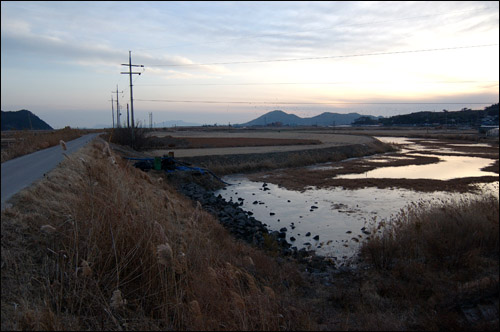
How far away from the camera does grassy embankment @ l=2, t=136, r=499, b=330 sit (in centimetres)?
416

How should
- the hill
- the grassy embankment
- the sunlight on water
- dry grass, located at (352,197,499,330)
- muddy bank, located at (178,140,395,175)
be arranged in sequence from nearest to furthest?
the grassy embankment → dry grass, located at (352,197,499,330) → the sunlight on water → muddy bank, located at (178,140,395,175) → the hill

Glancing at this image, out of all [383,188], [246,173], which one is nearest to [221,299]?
[383,188]

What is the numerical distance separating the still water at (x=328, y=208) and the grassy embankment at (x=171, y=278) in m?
2.53

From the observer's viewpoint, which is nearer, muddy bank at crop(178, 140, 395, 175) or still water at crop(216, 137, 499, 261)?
still water at crop(216, 137, 499, 261)

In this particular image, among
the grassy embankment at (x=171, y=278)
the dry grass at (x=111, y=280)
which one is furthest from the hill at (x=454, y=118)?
the dry grass at (x=111, y=280)

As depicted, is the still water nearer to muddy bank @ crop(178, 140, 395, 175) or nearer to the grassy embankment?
the grassy embankment

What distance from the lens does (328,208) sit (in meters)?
18.9

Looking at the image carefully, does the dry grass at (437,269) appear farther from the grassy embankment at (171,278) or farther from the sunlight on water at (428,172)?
the sunlight on water at (428,172)

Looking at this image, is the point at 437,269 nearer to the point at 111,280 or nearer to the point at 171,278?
the point at 171,278

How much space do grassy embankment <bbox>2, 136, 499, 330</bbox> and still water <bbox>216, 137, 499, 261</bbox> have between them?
2.53m

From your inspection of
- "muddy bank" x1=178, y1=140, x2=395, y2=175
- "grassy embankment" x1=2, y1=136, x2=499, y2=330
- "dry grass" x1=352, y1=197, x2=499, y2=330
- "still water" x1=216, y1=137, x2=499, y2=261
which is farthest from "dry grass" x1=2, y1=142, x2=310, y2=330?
"muddy bank" x1=178, y1=140, x2=395, y2=175

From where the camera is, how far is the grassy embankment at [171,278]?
4.16 metres

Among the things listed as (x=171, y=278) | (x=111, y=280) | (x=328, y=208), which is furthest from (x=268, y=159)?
(x=111, y=280)

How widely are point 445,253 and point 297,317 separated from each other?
24.4ft
